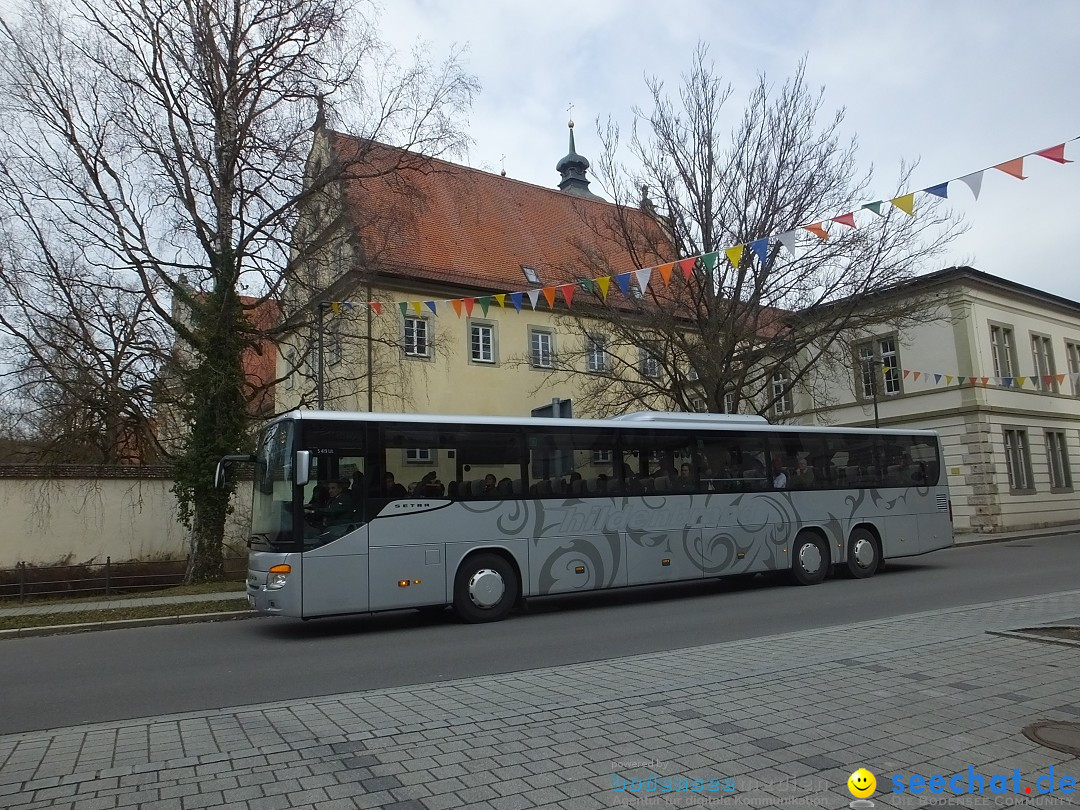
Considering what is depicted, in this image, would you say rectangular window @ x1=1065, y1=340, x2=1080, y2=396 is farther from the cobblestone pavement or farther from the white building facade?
the cobblestone pavement

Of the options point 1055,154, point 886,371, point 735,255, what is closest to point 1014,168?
point 1055,154

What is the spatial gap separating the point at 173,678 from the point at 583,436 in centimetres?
698

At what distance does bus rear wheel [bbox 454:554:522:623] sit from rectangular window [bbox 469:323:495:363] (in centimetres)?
1820

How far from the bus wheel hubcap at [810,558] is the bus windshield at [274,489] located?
9.56m

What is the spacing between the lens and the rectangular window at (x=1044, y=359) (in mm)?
33391

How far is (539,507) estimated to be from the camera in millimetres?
12523

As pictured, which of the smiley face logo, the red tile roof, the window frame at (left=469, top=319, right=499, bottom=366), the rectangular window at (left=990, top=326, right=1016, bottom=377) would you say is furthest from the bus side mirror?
the rectangular window at (left=990, top=326, right=1016, bottom=377)

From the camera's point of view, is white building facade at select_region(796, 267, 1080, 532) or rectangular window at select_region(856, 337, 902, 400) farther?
rectangular window at select_region(856, 337, 902, 400)

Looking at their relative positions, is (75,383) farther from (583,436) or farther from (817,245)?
(817,245)

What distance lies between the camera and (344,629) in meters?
11.9

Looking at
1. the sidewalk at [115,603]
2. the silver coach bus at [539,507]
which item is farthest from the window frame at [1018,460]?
the sidewalk at [115,603]

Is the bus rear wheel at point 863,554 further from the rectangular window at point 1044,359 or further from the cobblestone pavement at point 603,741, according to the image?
the rectangular window at point 1044,359

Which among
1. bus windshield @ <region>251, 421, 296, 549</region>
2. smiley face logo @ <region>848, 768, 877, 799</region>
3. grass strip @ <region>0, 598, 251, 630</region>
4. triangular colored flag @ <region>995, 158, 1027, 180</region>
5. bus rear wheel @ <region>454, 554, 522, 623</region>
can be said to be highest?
triangular colored flag @ <region>995, 158, 1027, 180</region>

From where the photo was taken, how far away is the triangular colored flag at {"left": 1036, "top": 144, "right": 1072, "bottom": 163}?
402 inches
